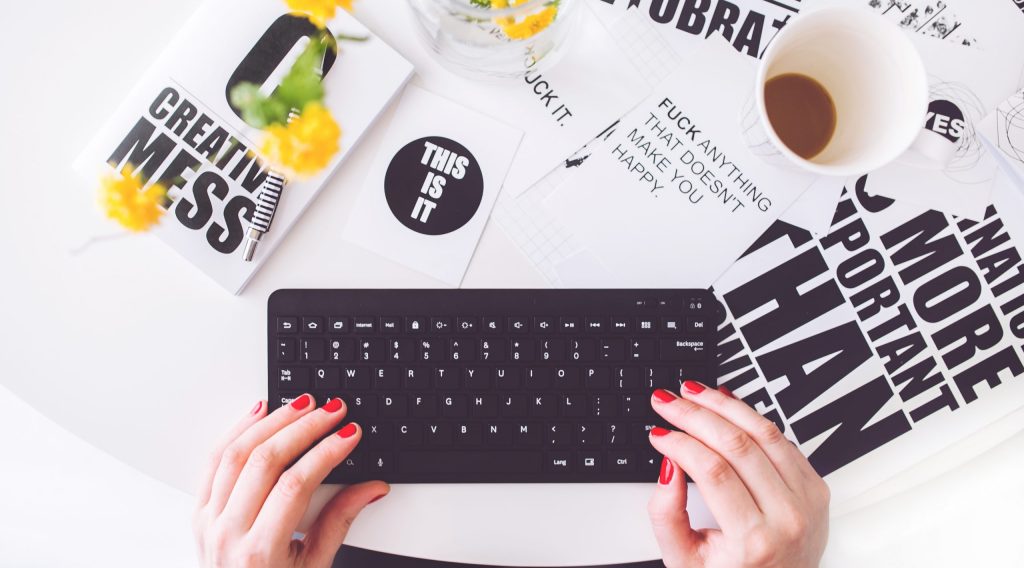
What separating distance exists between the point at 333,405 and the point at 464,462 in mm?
144

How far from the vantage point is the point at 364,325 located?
2.01ft

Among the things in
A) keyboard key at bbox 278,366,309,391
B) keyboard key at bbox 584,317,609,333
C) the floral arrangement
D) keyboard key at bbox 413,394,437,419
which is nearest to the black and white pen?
the floral arrangement

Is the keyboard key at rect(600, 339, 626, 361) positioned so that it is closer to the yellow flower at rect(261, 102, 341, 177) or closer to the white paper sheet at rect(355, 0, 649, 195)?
the white paper sheet at rect(355, 0, 649, 195)

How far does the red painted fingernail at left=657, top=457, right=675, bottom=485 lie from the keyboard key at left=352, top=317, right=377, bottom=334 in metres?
0.32

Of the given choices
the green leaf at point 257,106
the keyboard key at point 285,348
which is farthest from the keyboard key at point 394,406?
the green leaf at point 257,106

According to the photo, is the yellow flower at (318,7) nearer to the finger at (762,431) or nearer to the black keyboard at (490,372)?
the black keyboard at (490,372)

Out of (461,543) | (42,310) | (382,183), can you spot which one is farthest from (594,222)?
(42,310)

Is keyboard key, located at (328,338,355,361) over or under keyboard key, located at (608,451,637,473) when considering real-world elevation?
under

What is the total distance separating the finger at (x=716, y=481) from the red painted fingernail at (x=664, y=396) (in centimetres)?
3

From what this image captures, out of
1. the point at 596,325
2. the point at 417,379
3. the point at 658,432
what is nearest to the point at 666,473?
the point at 658,432

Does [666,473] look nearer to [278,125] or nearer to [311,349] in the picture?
[311,349]

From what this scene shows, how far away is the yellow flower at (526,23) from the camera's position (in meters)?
0.55

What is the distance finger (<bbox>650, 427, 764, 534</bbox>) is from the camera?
1.93 feet

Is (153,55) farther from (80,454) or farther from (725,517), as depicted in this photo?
(725,517)
